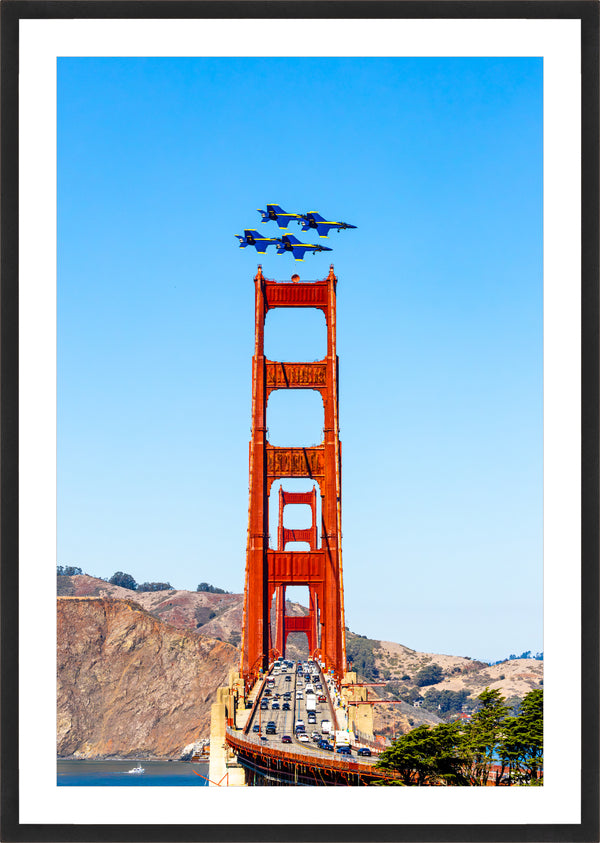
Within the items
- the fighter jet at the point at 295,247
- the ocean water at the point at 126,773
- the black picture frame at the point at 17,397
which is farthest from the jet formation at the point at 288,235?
the ocean water at the point at 126,773

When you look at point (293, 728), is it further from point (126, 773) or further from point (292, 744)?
point (126, 773)

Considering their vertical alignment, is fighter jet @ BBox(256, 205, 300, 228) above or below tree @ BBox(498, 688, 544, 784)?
above

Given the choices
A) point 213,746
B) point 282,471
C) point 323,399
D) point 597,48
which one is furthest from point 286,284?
point 597,48

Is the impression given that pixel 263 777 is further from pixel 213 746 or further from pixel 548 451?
pixel 548 451

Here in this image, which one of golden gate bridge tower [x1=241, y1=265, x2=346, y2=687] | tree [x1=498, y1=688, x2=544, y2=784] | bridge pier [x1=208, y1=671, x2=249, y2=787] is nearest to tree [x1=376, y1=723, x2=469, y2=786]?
tree [x1=498, y1=688, x2=544, y2=784]

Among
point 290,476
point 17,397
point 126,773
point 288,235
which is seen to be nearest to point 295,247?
point 288,235

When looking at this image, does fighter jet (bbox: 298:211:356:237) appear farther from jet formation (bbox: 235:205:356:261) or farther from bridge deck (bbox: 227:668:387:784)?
bridge deck (bbox: 227:668:387:784)
